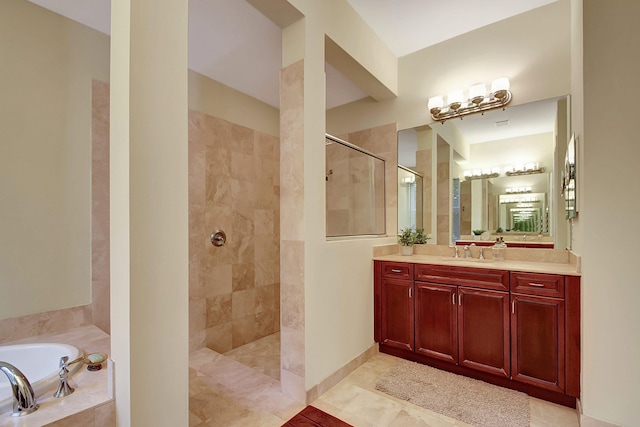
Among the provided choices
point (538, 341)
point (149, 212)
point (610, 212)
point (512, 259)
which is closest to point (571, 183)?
point (610, 212)

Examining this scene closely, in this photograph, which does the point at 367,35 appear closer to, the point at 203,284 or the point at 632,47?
the point at 632,47

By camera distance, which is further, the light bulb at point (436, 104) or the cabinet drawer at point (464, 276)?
the light bulb at point (436, 104)

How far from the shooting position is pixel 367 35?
2514 mm

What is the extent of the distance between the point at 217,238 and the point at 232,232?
21 cm

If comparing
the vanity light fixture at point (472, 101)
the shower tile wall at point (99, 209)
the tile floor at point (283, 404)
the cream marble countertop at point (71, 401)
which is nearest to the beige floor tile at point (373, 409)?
the tile floor at point (283, 404)

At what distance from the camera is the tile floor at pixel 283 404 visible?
1.67m

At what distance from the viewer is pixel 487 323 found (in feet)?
6.77

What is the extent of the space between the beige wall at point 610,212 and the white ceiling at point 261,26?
3.34 feet

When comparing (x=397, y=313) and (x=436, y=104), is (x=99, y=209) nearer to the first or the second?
(x=397, y=313)

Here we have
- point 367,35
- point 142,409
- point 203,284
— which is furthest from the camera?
point 203,284

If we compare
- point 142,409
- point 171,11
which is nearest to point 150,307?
point 142,409

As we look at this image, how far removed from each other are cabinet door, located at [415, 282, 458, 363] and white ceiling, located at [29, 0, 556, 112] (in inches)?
87.4

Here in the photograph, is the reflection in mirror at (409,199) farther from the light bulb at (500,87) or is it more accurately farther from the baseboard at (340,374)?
the baseboard at (340,374)

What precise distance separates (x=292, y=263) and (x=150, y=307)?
91 cm
